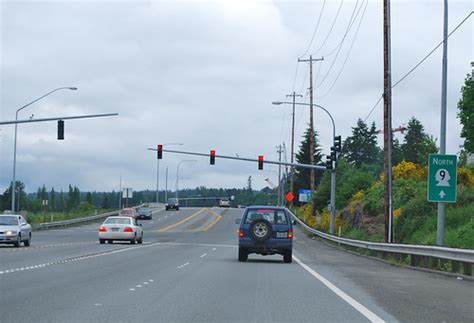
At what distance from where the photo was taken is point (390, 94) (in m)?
37.0

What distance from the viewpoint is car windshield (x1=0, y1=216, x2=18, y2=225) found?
120 ft

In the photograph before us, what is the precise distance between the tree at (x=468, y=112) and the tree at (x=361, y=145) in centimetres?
9892

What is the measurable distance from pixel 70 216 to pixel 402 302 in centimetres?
7365

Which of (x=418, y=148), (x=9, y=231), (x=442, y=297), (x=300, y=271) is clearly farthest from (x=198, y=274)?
(x=418, y=148)

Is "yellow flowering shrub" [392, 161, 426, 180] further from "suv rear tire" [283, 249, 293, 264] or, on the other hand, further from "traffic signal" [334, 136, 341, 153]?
"suv rear tire" [283, 249, 293, 264]

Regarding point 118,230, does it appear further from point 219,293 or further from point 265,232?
point 219,293

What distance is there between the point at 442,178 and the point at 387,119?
10.4 m

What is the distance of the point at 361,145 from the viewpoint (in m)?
160

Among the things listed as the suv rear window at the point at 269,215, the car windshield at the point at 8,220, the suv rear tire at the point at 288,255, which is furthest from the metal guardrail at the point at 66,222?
the suv rear tire at the point at 288,255

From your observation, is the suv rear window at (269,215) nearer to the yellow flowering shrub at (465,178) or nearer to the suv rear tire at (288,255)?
the suv rear tire at (288,255)

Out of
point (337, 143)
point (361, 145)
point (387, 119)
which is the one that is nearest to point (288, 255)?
point (387, 119)

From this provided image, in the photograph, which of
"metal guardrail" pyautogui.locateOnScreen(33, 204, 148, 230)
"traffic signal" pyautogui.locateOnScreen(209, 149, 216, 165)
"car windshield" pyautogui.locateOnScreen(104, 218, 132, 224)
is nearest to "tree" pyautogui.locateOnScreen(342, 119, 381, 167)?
"metal guardrail" pyautogui.locateOnScreen(33, 204, 148, 230)

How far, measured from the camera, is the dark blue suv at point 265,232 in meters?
28.1

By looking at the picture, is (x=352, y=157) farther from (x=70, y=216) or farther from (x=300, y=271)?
(x=300, y=271)
